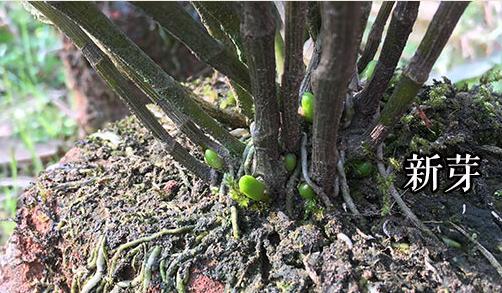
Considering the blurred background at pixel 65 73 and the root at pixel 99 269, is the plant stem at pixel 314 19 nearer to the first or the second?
the root at pixel 99 269

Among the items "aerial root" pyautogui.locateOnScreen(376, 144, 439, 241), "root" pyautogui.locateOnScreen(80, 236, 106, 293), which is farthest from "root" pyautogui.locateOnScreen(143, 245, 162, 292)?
"aerial root" pyautogui.locateOnScreen(376, 144, 439, 241)

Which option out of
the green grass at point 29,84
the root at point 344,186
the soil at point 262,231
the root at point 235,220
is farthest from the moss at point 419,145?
the green grass at point 29,84

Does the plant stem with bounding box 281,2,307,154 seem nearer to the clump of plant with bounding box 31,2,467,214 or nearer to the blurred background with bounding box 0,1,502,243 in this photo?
the clump of plant with bounding box 31,2,467,214

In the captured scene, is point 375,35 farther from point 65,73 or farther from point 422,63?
point 65,73

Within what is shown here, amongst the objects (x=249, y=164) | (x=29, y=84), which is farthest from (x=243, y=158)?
(x=29, y=84)

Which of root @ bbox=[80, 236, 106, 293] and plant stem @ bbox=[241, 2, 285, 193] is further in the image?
root @ bbox=[80, 236, 106, 293]

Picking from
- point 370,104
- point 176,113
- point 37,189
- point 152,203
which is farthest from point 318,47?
point 37,189
